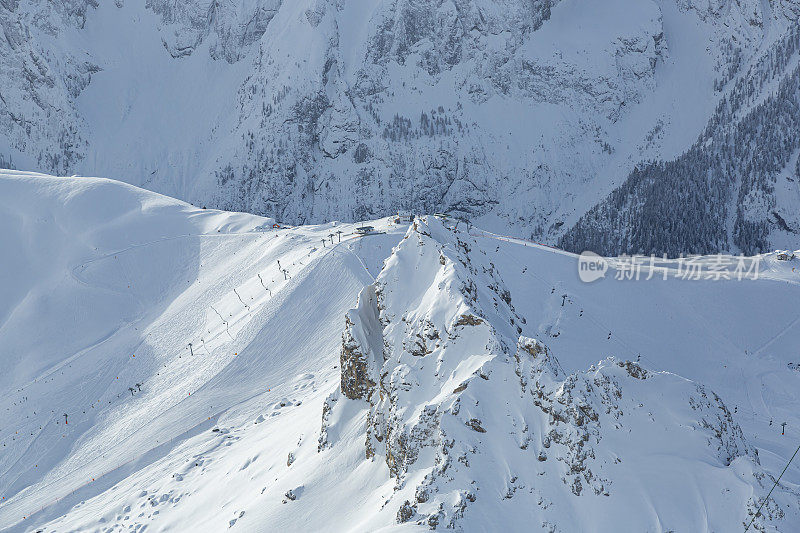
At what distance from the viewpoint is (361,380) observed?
113ft

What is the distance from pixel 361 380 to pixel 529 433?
12292 mm

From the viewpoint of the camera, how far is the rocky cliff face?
73.8ft

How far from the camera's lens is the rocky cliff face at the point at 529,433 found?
2250cm

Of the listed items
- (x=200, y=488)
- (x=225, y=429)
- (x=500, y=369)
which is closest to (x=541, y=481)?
(x=500, y=369)

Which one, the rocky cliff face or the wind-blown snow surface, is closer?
the rocky cliff face

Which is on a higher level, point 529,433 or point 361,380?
point 529,433

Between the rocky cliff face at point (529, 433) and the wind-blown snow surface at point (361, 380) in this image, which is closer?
the rocky cliff face at point (529, 433)

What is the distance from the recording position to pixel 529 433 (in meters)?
24.3

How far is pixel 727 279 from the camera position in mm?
76875

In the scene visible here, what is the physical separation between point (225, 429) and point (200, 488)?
31.7 feet

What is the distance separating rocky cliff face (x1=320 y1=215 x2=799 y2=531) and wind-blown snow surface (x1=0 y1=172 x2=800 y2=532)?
0.25 ft

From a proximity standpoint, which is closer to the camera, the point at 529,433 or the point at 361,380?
the point at 529,433

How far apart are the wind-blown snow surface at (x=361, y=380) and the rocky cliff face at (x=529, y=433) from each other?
0.25ft

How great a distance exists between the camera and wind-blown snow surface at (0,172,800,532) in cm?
2317
